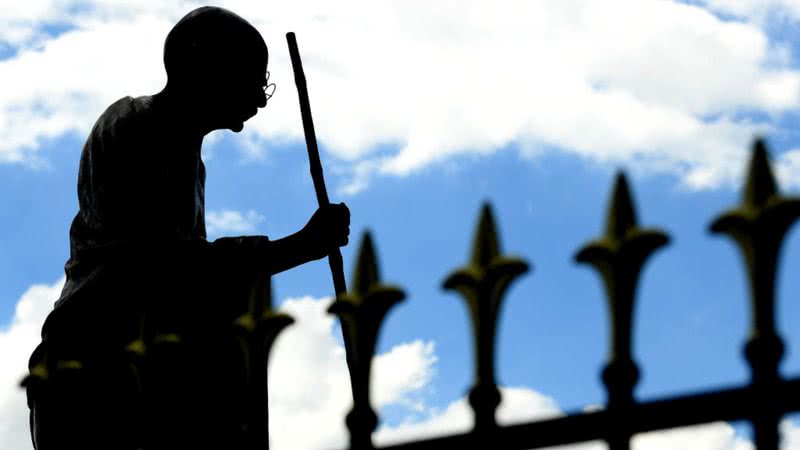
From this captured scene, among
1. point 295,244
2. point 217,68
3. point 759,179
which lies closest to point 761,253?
point 759,179

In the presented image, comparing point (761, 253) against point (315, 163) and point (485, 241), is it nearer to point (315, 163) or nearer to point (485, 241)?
point (485, 241)

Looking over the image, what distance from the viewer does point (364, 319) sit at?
223 cm

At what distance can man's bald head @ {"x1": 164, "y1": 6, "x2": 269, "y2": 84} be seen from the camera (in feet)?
13.8

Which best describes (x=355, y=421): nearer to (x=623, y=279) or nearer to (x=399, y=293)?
(x=399, y=293)

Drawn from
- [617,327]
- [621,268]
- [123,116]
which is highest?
[123,116]

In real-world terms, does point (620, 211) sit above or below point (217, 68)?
below

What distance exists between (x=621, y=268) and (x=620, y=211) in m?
0.11

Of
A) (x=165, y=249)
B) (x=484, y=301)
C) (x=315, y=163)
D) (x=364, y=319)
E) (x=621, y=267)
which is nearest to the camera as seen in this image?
(x=621, y=267)

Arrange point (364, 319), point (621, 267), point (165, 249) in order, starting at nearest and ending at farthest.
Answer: point (621, 267), point (364, 319), point (165, 249)

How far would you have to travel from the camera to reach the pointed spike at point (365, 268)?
2.26 meters

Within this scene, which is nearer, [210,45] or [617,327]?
[617,327]

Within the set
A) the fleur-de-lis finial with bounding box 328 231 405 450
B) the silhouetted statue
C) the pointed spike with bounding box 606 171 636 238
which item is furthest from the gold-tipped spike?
the silhouetted statue

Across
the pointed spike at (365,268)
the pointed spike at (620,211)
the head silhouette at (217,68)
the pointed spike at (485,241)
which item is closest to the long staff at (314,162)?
the head silhouette at (217,68)

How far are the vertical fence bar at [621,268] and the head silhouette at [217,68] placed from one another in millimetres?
2518
